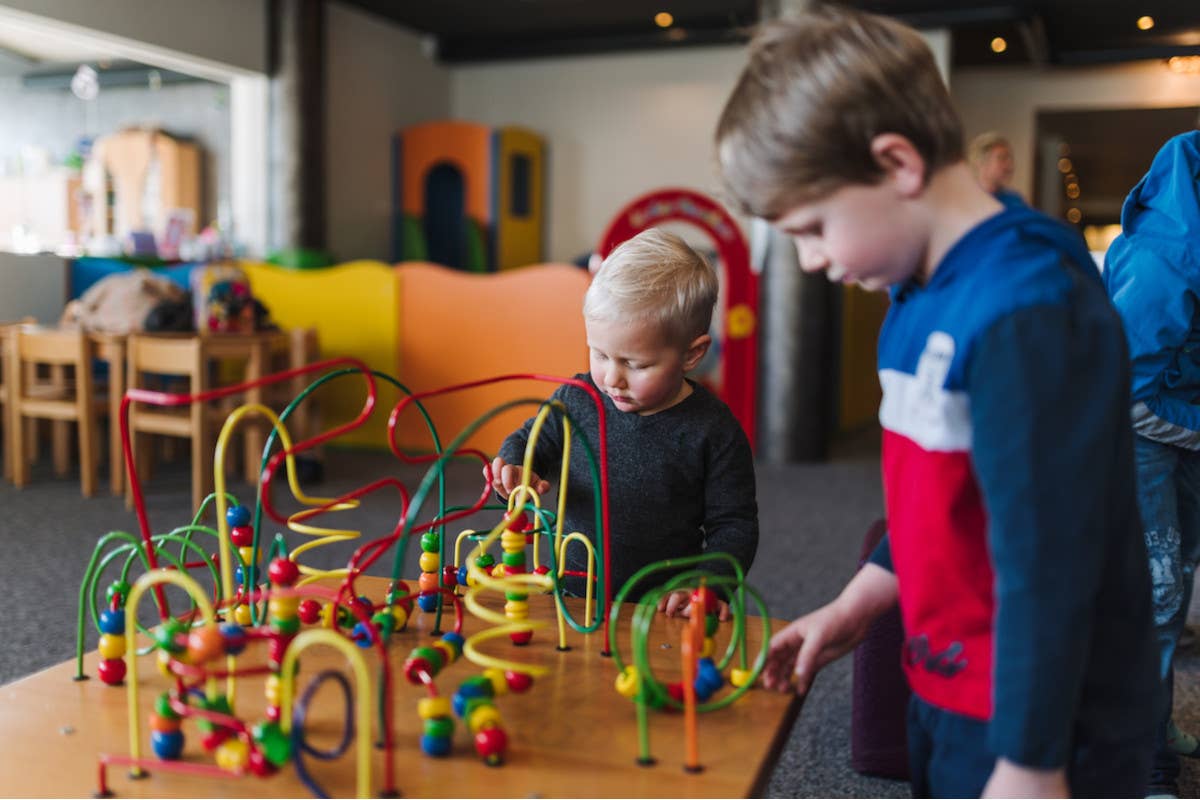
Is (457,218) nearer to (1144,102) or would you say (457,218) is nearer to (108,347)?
(108,347)

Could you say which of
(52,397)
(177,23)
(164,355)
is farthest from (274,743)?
(177,23)

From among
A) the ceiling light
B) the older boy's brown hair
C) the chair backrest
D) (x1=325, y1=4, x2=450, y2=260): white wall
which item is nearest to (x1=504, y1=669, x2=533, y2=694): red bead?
the older boy's brown hair

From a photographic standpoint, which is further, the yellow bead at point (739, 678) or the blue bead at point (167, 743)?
the yellow bead at point (739, 678)

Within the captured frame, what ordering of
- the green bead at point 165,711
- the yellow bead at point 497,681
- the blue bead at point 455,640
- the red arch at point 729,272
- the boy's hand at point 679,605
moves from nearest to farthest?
1. the green bead at point 165,711
2. the yellow bead at point 497,681
3. the blue bead at point 455,640
4. the boy's hand at point 679,605
5. the red arch at point 729,272

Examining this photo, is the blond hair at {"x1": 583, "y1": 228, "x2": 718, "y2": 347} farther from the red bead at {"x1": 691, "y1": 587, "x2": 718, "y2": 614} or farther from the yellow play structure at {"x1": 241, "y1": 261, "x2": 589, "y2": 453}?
the yellow play structure at {"x1": 241, "y1": 261, "x2": 589, "y2": 453}

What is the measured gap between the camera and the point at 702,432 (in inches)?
52.1

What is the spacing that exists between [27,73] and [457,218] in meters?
2.66

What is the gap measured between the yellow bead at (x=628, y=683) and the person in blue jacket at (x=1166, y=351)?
0.99m

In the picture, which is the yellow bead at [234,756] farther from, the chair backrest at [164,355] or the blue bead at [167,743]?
the chair backrest at [164,355]

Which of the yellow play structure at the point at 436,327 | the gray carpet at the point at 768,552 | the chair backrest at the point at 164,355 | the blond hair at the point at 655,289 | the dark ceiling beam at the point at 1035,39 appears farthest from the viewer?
the dark ceiling beam at the point at 1035,39

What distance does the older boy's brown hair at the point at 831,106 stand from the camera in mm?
698

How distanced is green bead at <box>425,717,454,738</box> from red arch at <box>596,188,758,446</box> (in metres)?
3.87

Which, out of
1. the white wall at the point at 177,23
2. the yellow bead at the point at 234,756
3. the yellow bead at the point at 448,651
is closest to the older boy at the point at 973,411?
the yellow bead at the point at 448,651

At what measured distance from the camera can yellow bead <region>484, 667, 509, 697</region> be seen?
0.86 m
